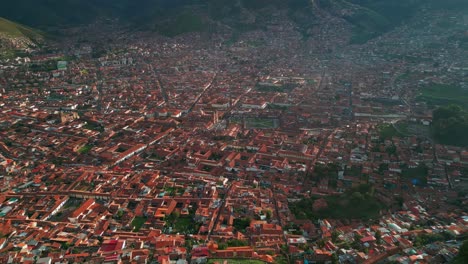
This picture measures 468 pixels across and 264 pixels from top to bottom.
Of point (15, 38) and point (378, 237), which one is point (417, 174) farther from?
point (15, 38)

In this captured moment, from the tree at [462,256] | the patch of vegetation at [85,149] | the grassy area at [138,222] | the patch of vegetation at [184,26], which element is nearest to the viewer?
the tree at [462,256]

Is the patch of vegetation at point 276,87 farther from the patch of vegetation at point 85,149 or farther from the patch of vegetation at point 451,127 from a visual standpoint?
the patch of vegetation at point 85,149

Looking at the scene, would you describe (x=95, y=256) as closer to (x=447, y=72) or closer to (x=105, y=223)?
(x=105, y=223)

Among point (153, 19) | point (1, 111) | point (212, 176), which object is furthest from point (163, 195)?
point (153, 19)

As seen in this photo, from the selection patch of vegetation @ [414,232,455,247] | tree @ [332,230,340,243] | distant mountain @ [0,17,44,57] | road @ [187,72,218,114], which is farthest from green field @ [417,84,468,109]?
distant mountain @ [0,17,44,57]

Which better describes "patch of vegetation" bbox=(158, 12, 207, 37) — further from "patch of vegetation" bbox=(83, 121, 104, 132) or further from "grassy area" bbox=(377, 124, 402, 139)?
"grassy area" bbox=(377, 124, 402, 139)

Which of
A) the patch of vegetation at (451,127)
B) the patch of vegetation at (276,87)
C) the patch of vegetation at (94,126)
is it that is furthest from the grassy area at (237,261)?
the patch of vegetation at (276,87)
